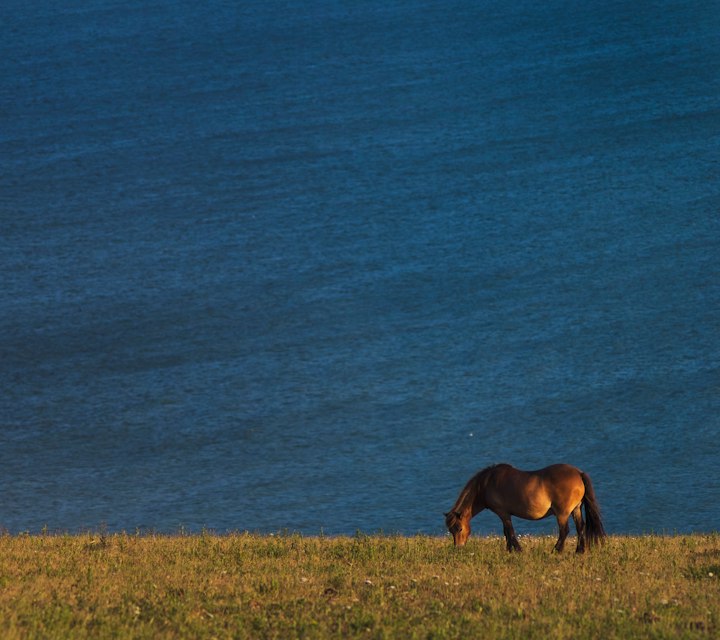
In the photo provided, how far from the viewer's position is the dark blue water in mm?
34062

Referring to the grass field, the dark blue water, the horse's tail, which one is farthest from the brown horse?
the dark blue water

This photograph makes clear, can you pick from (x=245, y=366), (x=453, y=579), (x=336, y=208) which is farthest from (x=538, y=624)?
(x=336, y=208)

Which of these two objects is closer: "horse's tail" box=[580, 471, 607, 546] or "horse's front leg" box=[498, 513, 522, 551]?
"horse's tail" box=[580, 471, 607, 546]

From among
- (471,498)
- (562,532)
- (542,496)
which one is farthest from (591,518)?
(471,498)

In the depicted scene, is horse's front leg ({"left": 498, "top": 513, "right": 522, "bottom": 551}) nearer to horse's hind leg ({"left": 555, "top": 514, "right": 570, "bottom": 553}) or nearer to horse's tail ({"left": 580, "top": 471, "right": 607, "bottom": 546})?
horse's hind leg ({"left": 555, "top": 514, "right": 570, "bottom": 553})

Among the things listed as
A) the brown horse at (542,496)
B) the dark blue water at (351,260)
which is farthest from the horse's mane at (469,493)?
the dark blue water at (351,260)

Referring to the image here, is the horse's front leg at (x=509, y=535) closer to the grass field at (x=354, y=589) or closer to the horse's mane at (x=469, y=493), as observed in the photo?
the grass field at (x=354, y=589)

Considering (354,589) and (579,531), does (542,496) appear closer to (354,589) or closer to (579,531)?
(579,531)

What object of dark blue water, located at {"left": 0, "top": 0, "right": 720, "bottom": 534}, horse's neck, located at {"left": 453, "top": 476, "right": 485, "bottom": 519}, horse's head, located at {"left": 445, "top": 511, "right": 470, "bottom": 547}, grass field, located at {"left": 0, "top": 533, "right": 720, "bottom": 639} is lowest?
dark blue water, located at {"left": 0, "top": 0, "right": 720, "bottom": 534}

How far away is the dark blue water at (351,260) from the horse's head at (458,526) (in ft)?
45.0

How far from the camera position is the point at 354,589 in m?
13.1

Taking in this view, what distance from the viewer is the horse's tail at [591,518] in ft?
50.4

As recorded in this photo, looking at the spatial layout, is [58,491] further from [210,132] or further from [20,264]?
[210,132]

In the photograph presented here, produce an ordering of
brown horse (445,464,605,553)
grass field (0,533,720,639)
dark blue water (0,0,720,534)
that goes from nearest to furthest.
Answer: grass field (0,533,720,639) → brown horse (445,464,605,553) → dark blue water (0,0,720,534)
